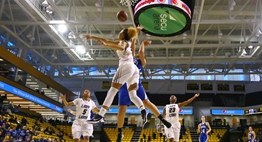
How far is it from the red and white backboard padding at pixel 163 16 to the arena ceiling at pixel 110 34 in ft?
20.3

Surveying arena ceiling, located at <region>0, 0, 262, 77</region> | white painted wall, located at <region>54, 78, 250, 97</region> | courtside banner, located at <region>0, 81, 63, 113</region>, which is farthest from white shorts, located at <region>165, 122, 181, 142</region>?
white painted wall, located at <region>54, 78, 250, 97</region>

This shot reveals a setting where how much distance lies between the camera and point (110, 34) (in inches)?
890

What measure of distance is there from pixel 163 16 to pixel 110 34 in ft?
40.5

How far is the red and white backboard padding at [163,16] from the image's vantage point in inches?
391

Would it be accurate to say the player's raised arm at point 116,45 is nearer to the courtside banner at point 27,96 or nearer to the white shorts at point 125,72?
the white shorts at point 125,72

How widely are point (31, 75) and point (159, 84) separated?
679 inches

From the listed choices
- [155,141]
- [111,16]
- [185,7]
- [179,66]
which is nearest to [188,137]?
[155,141]

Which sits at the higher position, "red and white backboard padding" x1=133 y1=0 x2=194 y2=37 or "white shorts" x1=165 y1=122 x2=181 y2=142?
"red and white backboard padding" x1=133 y1=0 x2=194 y2=37

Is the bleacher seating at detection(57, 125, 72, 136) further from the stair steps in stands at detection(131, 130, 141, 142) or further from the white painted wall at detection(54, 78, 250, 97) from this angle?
the white painted wall at detection(54, 78, 250, 97)

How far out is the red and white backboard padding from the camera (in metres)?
9.93

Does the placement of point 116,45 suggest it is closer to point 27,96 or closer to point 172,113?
point 172,113

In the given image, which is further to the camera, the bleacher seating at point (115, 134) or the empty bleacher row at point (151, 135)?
the bleacher seating at point (115, 134)

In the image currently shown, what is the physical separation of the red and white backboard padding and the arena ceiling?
20.3 ft

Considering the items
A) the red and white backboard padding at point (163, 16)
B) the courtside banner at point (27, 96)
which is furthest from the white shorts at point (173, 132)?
the courtside banner at point (27, 96)
